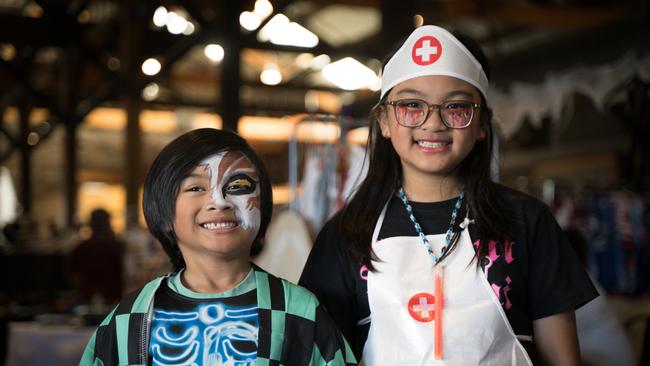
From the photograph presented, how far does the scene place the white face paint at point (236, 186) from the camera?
1620mm

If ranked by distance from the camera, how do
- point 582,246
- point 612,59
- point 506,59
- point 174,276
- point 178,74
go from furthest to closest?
point 178,74 < point 506,59 < point 612,59 < point 582,246 < point 174,276

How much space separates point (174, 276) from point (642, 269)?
5529 millimetres

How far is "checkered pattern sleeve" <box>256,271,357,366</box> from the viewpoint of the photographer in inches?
61.2

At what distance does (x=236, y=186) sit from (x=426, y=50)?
0.47 metres

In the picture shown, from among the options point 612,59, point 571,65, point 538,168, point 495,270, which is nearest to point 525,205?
point 495,270

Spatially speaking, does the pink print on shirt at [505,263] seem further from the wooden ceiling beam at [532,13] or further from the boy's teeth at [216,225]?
the wooden ceiling beam at [532,13]

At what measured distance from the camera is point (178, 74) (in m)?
15.9

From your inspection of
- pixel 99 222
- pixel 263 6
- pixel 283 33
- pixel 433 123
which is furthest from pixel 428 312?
pixel 283 33

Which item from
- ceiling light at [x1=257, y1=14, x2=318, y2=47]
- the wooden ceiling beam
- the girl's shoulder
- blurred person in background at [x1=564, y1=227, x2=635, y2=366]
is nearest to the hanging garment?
blurred person in background at [x1=564, y1=227, x2=635, y2=366]

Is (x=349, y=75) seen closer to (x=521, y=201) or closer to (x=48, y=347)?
(x=48, y=347)

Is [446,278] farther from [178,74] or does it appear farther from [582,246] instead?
[178,74]

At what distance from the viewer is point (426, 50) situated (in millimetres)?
1720

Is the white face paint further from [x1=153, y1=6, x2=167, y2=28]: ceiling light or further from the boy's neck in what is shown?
[x1=153, y1=6, x2=167, y2=28]: ceiling light

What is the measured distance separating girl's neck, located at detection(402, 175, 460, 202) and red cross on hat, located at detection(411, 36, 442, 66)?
0.23 metres
